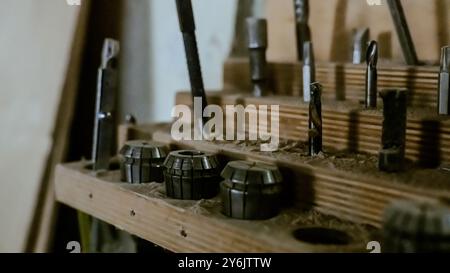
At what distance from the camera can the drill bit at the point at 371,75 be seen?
26.3 inches

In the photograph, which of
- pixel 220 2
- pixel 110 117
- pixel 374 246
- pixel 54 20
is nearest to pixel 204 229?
pixel 374 246

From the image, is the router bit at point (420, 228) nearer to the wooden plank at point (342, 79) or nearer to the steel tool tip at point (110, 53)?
the wooden plank at point (342, 79)

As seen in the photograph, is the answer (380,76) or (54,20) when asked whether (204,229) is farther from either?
(54,20)

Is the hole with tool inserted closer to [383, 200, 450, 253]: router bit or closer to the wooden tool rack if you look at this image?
the wooden tool rack

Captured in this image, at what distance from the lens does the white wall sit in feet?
3.44

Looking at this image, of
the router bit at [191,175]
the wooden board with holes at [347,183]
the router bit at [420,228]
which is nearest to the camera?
the router bit at [420,228]

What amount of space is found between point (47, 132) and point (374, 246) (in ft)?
2.38

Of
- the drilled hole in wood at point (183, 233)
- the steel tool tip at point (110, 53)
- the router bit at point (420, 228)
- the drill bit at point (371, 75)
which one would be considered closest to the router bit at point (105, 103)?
the steel tool tip at point (110, 53)

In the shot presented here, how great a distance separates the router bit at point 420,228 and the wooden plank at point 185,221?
76 millimetres

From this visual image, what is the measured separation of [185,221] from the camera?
2.04ft

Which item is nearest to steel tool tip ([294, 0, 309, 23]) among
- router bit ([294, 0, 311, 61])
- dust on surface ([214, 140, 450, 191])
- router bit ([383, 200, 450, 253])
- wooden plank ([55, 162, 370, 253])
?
router bit ([294, 0, 311, 61])

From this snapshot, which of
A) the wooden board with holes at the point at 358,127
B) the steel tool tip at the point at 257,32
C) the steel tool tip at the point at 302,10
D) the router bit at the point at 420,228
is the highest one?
the steel tool tip at the point at 302,10

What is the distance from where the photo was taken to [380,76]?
0.73 metres

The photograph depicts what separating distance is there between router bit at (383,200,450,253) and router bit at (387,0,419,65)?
1.03 feet
